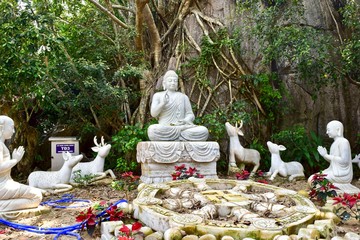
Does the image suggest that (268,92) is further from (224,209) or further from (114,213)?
(114,213)

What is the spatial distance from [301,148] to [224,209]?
4.31m

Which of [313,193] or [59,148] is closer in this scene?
[313,193]

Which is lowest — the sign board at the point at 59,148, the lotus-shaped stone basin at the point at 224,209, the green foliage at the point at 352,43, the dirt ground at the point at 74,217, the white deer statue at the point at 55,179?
the dirt ground at the point at 74,217

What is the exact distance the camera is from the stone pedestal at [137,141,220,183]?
5492 mm

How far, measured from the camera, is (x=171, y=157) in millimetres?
5551

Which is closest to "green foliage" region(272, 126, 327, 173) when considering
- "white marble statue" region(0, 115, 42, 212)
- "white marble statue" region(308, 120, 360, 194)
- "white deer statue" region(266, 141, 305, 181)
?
"white deer statue" region(266, 141, 305, 181)

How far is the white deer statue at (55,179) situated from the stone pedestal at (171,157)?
1184mm

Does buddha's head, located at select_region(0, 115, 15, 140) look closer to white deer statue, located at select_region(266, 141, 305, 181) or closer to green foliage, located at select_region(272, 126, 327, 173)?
white deer statue, located at select_region(266, 141, 305, 181)

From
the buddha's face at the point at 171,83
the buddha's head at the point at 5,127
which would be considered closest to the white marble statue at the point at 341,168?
the buddha's face at the point at 171,83

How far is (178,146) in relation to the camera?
5621 millimetres

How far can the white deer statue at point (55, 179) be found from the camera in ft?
17.1

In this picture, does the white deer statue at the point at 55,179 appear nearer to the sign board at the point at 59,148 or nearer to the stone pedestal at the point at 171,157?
the sign board at the point at 59,148

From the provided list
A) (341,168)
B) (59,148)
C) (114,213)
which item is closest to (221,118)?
(341,168)

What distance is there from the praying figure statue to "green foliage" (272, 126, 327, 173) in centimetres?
208
